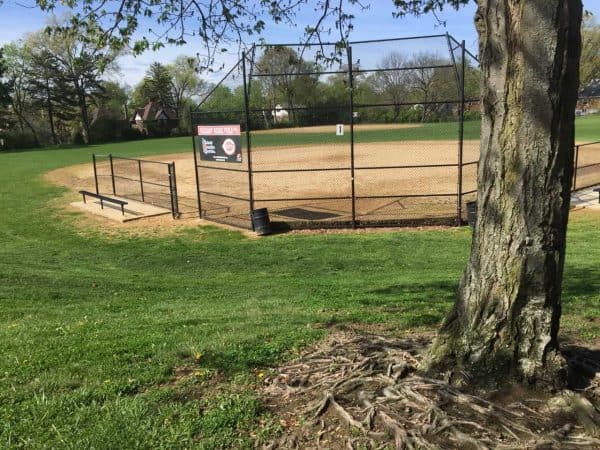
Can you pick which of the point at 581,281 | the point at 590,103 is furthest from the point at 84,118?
the point at 581,281

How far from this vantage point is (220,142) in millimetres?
14320

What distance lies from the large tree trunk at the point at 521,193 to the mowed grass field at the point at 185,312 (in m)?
1.34

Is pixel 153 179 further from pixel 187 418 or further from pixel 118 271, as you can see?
pixel 187 418

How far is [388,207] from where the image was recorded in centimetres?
1606

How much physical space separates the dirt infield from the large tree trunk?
35.6 feet

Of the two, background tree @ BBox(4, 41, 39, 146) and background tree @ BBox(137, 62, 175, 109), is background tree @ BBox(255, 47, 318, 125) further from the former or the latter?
background tree @ BBox(137, 62, 175, 109)

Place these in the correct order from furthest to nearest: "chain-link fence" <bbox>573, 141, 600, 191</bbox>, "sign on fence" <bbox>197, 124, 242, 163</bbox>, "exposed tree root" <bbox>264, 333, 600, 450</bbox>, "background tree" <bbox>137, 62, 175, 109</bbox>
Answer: "background tree" <bbox>137, 62, 175, 109</bbox>
"chain-link fence" <bbox>573, 141, 600, 191</bbox>
"sign on fence" <bbox>197, 124, 242, 163</bbox>
"exposed tree root" <bbox>264, 333, 600, 450</bbox>

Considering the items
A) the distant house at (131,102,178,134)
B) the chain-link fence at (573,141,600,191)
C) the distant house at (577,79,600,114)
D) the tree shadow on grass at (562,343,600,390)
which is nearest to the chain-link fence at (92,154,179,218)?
the chain-link fence at (573,141,600,191)

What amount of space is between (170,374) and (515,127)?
2687 millimetres

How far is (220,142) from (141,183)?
15.5ft

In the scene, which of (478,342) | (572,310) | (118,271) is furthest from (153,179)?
(478,342)

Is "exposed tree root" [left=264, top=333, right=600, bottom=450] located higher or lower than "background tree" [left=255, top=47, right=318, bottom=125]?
lower

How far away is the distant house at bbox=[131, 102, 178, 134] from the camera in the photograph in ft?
244

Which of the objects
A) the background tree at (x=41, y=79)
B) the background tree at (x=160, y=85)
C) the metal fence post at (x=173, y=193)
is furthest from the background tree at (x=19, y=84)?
the metal fence post at (x=173, y=193)
